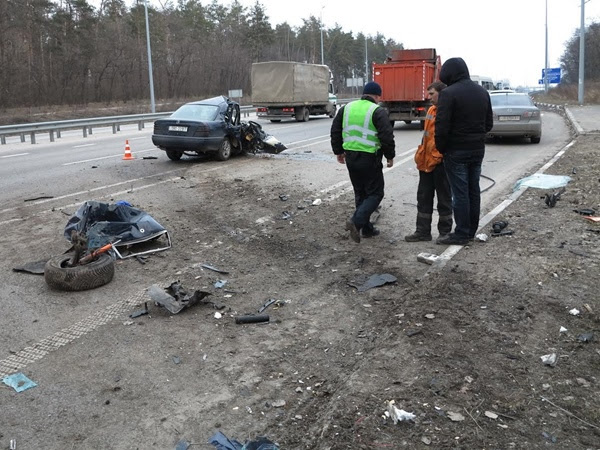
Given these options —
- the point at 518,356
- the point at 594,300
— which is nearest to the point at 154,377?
the point at 518,356

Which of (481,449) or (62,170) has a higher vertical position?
(62,170)

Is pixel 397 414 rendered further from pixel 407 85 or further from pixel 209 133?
pixel 407 85

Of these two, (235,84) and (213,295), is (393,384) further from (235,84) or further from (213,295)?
A: (235,84)

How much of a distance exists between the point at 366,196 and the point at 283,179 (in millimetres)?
4817

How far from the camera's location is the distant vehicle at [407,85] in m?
23.2

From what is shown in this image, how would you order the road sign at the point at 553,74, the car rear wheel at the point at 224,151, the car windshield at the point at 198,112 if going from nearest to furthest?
1. the car windshield at the point at 198,112
2. the car rear wheel at the point at 224,151
3. the road sign at the point at 553,74

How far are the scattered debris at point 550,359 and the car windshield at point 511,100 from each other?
14582 millimetres

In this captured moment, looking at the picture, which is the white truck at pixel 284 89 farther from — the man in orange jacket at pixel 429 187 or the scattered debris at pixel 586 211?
the man in orange jacket at pixel 429 187

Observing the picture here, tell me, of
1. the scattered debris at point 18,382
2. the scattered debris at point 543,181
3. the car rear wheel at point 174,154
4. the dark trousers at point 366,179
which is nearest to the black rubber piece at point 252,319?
the scattered debris at point 18,382

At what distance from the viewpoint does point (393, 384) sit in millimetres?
3639

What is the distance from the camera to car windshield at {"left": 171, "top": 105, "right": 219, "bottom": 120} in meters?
14.2

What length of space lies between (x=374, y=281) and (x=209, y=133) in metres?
9.19

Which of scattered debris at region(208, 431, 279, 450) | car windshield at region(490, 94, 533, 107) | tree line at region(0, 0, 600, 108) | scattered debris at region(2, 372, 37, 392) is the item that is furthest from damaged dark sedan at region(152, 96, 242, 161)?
tree line at region(0, 0, 600, 108)

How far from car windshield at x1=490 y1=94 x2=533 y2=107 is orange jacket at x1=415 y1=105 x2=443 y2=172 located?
11389 mm
